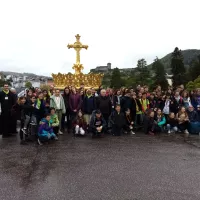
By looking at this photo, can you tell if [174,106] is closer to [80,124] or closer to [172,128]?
[172,128]

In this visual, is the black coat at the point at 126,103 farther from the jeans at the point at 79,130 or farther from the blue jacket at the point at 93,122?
the jeans at the point at 79,130

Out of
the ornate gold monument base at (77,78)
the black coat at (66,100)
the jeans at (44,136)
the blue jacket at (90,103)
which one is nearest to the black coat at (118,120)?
the blue jacket at (90,103)

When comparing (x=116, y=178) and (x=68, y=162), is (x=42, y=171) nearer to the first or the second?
(x=68, y=162)

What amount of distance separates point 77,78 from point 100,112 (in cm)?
703

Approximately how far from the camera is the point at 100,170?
601cm

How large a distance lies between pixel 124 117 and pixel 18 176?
211 inches

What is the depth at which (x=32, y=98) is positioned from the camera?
32.4 feet

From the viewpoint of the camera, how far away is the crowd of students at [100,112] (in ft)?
31.3

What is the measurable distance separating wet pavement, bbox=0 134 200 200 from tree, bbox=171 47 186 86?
5515 cm

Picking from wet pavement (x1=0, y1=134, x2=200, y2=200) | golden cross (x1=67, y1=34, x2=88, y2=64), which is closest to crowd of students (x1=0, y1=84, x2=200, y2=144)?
wet pavement (x1=0, y1=134, x2=200, y2=200)

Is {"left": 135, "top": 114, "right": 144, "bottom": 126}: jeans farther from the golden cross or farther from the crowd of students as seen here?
the golden cross

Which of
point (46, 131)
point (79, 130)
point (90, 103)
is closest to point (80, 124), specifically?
point (79, 130)

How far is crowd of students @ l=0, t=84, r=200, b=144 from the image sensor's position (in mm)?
9555

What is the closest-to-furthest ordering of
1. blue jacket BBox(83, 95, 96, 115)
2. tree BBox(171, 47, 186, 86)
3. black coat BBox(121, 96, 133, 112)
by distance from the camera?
blue jacket BBox(83, 95, 96, 115), black coat BBox(121, 96, 133, 112), tree BBox(171, 47, 186, 86)
